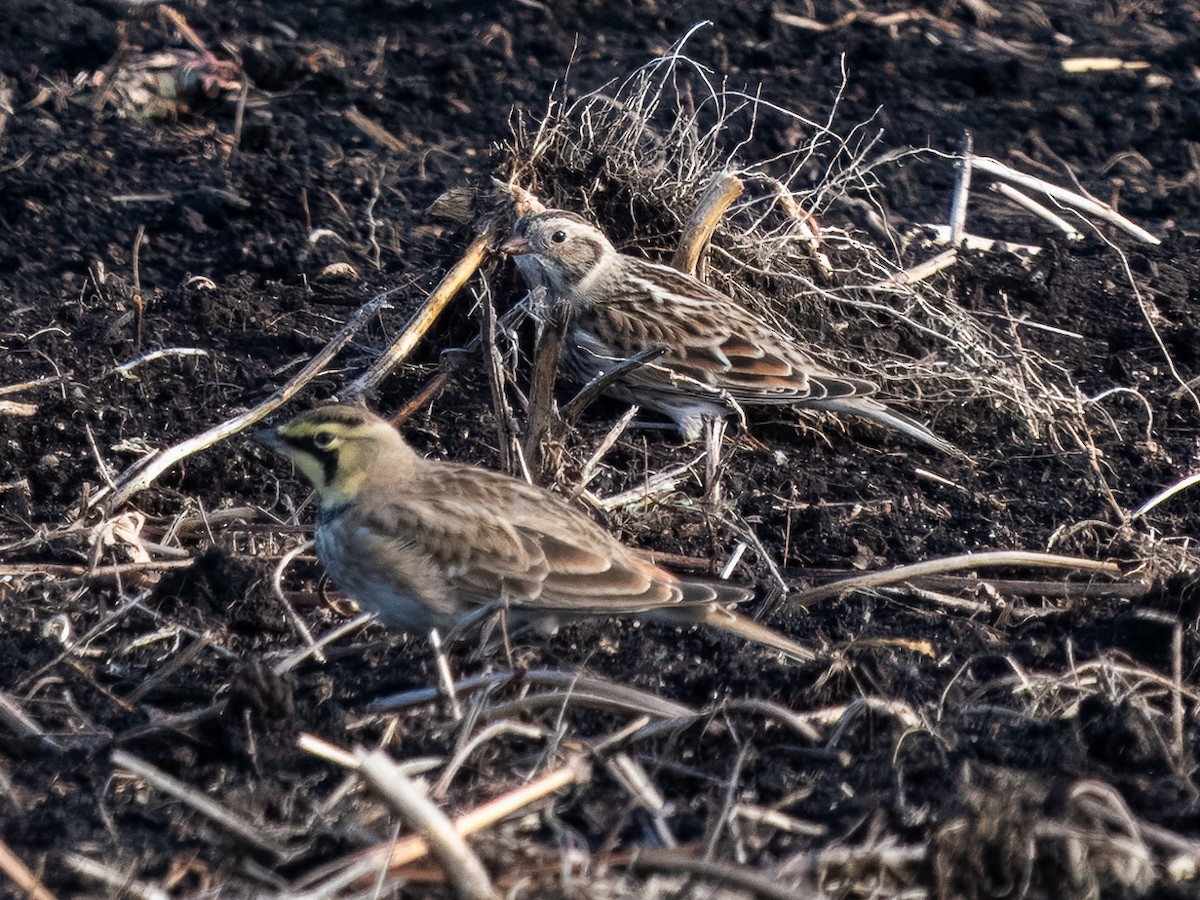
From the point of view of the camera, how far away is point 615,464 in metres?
7.32

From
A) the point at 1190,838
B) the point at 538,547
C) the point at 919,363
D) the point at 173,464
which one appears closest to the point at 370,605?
the point at 538,547

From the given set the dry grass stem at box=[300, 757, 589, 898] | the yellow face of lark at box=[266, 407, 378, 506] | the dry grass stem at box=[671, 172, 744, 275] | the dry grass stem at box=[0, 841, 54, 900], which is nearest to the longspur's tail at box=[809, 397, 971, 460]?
the dry grass stem at box=[671, 172, 744, 275]

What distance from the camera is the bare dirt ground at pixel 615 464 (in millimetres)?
4199

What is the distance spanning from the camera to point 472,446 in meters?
7.34

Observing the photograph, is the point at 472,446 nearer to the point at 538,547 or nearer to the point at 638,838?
the point at 538,547

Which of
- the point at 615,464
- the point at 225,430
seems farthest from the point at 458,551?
the point at 615,464

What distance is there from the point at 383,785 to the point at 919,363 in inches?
202

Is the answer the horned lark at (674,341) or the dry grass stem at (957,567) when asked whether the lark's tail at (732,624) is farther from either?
the horned lark at (674,341)

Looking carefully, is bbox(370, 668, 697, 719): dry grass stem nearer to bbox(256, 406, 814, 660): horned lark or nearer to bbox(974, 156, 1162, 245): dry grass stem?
bbox(256, 406, 814, 660): horned lark

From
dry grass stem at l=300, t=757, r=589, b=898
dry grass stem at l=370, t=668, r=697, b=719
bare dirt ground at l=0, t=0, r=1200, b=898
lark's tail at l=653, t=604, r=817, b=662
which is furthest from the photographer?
lark's tail at l=653, t=604, r=817, b=662

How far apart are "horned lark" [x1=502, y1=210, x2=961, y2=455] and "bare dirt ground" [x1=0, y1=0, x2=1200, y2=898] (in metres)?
0.26

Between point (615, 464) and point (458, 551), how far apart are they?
1.92 m

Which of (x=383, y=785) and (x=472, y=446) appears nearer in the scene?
(x=383, y=785)

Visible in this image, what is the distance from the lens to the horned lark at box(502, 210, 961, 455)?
25.4 ft
